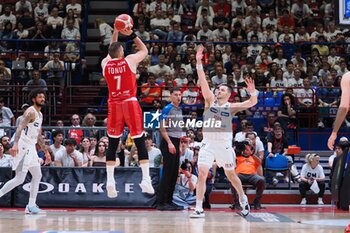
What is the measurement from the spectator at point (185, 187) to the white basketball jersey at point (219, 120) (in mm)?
2783

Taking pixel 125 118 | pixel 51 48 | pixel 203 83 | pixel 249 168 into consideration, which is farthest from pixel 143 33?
pixel 125 118

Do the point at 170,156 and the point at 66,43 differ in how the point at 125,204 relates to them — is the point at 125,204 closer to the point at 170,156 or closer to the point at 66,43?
the point at 170,156

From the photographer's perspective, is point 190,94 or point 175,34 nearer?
point 190,94

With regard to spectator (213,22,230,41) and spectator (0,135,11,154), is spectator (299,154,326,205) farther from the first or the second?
spectator (213,22,230,41)

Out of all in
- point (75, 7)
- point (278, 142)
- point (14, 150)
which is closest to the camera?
point (14, 150)

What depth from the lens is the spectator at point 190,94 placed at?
67.6ft

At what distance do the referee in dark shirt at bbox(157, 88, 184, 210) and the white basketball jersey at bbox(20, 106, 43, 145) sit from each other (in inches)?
87.6

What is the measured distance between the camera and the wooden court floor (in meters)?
11.5

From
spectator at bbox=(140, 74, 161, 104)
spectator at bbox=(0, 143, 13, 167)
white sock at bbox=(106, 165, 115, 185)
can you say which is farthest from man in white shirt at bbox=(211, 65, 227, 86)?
white sock at bbox=(106, 165, 115, 185)

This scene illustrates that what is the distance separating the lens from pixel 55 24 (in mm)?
23906

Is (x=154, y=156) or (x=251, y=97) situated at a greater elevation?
(x=251, y=97)

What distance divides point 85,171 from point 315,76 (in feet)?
27.0

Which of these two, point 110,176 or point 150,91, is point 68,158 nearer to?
point 150,91

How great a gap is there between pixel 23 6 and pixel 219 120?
43.4 ft
